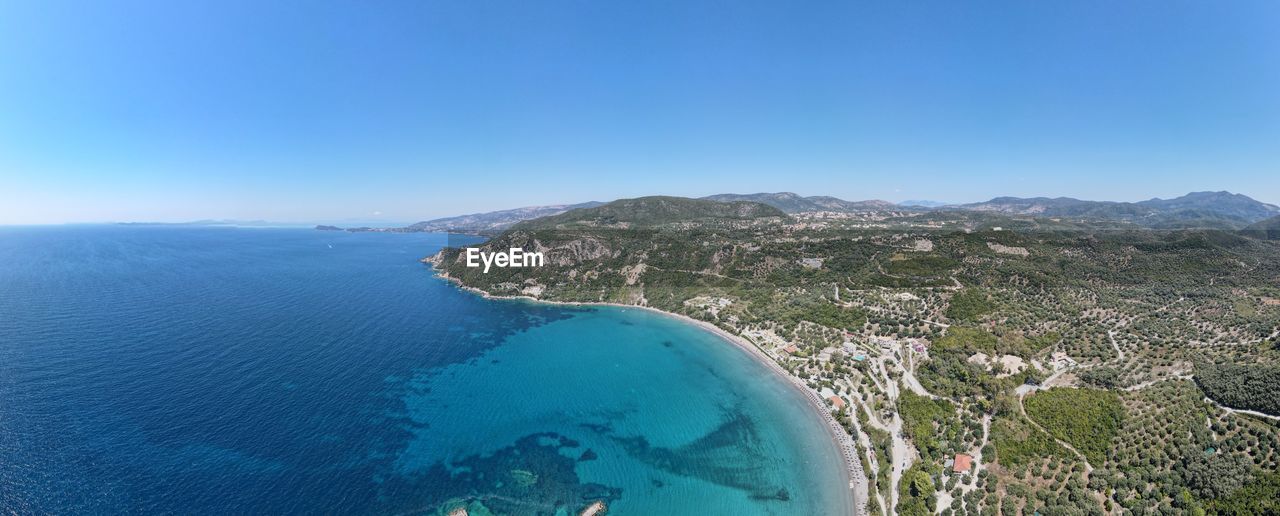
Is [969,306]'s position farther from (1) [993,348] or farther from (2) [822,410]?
(2) [822,410]

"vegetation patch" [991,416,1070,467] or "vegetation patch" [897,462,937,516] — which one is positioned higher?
"vegetation patch" [991,416,1070,467]

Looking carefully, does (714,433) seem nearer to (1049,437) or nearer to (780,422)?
(780,422)

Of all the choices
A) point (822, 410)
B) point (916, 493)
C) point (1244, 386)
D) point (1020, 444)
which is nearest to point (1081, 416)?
point (1020, 444)

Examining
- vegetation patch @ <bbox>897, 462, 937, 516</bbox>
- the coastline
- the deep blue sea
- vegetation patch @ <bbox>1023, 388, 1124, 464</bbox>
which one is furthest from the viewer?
the coastline

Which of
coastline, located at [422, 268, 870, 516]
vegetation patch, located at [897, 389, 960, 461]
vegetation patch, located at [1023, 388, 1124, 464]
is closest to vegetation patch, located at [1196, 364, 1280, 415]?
vegetation patch, located at [1023, 388, 1124, 464]

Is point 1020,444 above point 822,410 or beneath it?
above

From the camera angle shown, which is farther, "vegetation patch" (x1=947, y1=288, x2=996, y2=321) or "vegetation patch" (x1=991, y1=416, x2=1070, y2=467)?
"vegetation patch" (x1=947, y1=288, x2=996, y2=321)

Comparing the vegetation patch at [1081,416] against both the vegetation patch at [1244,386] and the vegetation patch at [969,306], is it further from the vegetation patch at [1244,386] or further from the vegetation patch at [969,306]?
the vegetation patch at [969,306]

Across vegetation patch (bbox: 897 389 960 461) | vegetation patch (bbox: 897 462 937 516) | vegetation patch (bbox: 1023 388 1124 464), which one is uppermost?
vegetation patch (bbox: 1023 388 1124 464)

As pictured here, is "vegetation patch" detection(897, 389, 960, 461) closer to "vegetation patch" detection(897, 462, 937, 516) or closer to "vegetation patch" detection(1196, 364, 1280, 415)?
"vegetation patch" detection(897, 462, 937, 516)
